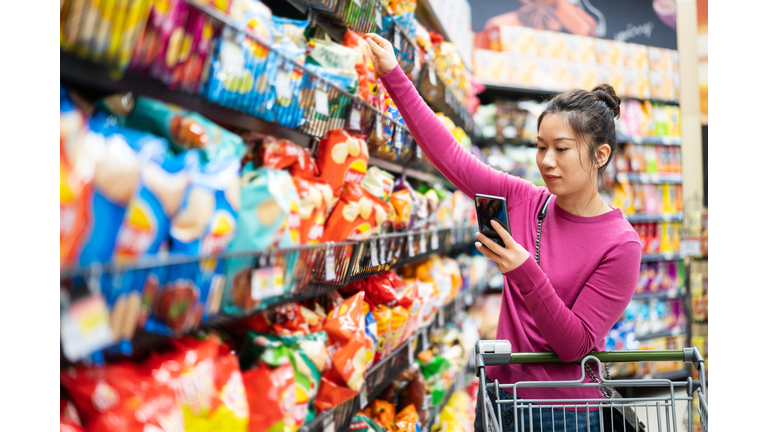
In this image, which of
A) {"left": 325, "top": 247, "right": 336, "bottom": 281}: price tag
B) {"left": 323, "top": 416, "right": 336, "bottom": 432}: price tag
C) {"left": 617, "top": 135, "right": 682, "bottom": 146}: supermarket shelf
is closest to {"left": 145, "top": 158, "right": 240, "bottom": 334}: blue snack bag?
{"left": 325, "top": 247, "right": 336, "bottom": 281}: price tag

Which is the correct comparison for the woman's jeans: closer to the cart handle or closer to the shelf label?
the cart handle

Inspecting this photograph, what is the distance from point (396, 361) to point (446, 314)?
0.85 m

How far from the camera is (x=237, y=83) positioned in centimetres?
82

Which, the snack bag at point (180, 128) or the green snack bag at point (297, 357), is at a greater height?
the snack bag at point (180, 128)

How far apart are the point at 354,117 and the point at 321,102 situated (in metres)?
0.20

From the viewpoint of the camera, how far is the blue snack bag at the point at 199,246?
2.20 feet

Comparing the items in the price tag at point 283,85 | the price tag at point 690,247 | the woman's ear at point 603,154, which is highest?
the price tag at point 283,85

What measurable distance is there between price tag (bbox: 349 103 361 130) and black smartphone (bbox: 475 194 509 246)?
0.38 meters

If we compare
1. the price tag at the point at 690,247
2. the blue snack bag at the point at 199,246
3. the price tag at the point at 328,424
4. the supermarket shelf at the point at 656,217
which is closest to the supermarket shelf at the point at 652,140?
the supermarket shelf at the point at 656,217

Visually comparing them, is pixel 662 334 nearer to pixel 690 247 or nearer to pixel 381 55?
pixel 690 247

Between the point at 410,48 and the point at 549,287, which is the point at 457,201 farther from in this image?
the point at 549,287

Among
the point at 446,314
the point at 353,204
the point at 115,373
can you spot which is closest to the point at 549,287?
the point at 353,204

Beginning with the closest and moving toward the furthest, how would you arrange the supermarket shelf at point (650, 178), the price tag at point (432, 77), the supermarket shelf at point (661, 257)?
the price tag at point (432, 77)
the supermarket shelf at point (650, 178)
the supermarket shelf at point (661, 257)

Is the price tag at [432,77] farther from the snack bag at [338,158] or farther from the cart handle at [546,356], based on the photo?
the cart handle at [546,356]
